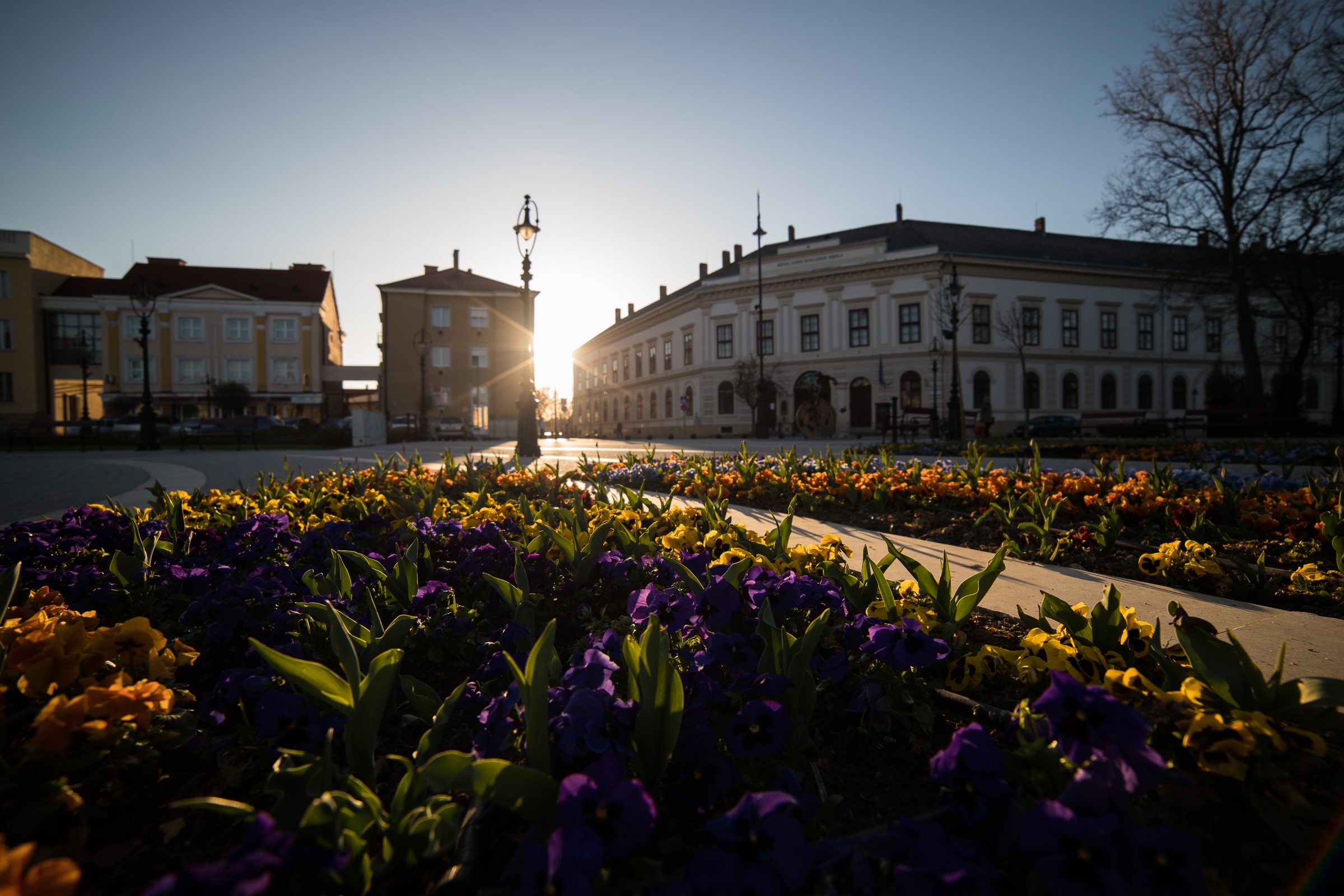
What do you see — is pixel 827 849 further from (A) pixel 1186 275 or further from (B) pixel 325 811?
(A) pixel 1186 275

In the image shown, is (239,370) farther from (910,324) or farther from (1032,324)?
(1032,324)

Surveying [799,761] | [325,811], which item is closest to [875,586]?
[799,761]

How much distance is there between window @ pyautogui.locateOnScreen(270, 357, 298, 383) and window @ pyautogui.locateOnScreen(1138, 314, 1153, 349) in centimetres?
5721

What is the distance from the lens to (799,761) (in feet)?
4.36

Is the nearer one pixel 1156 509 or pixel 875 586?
pixel 875 586

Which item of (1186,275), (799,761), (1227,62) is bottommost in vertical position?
(799,761)

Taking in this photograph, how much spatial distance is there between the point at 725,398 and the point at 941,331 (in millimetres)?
13379

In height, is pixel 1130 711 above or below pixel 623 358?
below

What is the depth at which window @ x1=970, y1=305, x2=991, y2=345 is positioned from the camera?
35219mm

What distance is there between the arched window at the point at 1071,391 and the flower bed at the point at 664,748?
41252 mm

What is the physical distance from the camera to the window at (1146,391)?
125ft

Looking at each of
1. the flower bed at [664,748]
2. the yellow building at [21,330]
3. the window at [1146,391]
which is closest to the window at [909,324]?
the window at [1146,391]

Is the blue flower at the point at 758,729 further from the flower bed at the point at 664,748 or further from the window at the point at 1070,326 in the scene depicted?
the window at the point at 1070,326

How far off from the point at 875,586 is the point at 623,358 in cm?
5300
